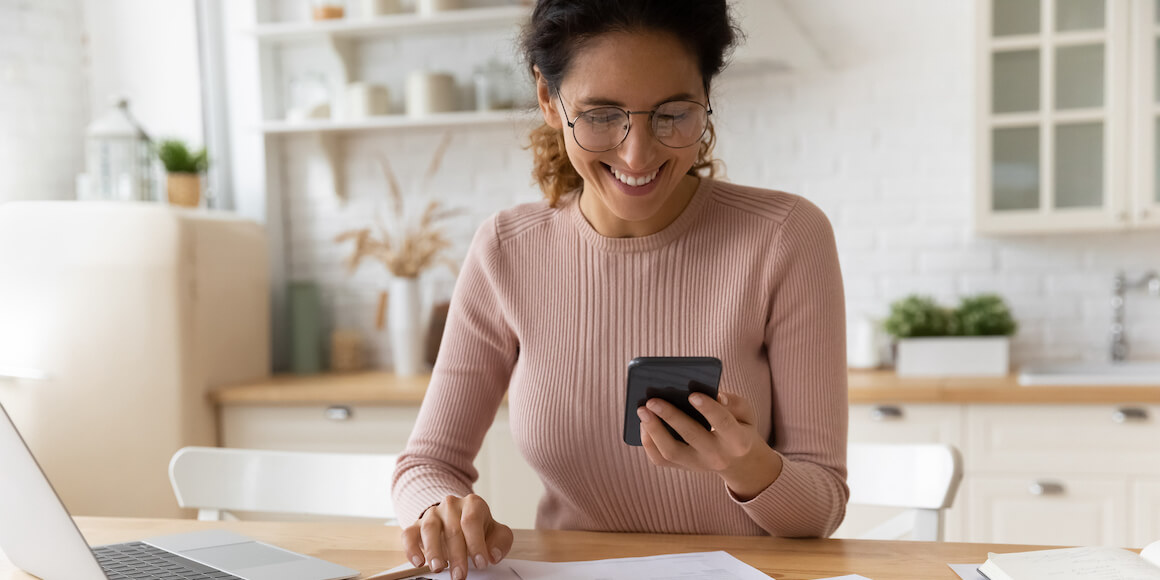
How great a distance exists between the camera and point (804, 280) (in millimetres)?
1335

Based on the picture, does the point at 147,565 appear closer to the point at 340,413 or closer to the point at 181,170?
the point at 340,413

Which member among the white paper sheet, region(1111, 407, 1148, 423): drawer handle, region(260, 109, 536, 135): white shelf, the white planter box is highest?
region(260, 109, 536, 135): white shelf

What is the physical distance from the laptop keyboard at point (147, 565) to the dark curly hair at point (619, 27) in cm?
73

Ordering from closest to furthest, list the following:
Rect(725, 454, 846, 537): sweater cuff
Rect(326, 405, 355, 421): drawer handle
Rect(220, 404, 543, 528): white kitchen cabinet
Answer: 1. Rect(725, 454, 846, 537): sweater cuff
2. Rect(220, 404, 543, 528): white kitchen cabinet
3. Rect(326, 405, 355, 421): drawer handle

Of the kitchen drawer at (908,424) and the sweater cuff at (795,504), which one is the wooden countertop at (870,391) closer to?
the kitchen drawer at (908,424)

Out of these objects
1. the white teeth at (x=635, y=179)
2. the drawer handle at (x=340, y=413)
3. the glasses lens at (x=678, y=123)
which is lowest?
the drawer handle at (x=340, y=413)

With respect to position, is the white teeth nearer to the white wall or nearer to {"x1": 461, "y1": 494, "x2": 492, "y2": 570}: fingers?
{"x1": 461, "y1": 494, "x2": 492, "y2": 570}: fingers

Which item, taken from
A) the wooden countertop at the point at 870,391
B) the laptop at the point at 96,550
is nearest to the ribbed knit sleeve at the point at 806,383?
the laptop at the point at 96,550

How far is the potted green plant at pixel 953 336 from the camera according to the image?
9.31 ft

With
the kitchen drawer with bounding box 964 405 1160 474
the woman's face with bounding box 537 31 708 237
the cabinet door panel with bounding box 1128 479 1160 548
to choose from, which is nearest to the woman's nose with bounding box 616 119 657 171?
the woman's face with bounding box 537 31 708 237

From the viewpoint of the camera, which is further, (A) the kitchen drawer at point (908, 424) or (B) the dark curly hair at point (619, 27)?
(A) the kitchen drawer at point (908, 424)

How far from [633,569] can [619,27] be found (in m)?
0.65

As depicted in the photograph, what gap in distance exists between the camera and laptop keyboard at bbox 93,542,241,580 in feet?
3.59

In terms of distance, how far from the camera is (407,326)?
3.21m
